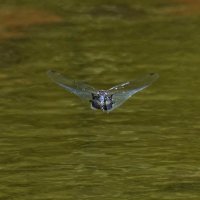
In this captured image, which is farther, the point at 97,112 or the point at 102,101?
the point at 97,112

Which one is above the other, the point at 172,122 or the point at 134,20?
the point at 134,20

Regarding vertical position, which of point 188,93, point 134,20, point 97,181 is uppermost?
point 134,20

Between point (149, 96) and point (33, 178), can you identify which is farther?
point (149, 96)

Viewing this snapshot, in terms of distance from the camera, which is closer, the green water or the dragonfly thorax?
the dragonfly thorax

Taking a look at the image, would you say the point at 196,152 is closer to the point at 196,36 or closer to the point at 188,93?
the point at 188,93

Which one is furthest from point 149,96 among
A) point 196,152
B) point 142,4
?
point 142,4

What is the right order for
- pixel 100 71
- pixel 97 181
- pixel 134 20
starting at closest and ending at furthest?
1. pixel 97 181
2. pixel 100 71
3. pixel 134 20

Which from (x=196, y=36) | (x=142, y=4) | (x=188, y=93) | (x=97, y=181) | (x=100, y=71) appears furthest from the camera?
(x=142, y=4)

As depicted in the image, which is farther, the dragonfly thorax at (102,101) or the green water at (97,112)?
the green water at (97,112)
